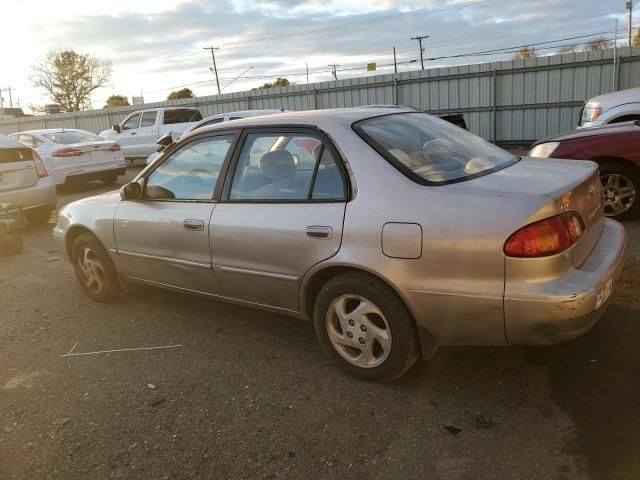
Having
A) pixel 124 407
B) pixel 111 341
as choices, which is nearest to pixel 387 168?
pixel 124 407

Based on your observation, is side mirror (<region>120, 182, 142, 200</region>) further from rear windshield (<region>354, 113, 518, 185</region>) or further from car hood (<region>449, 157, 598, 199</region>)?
car hood (<region>449, 157, 598, 199</region>)

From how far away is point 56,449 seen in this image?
9.23 feet

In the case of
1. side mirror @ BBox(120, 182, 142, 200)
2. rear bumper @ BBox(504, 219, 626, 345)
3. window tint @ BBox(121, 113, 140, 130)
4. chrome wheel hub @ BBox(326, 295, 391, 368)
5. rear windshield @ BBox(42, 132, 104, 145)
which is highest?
window tint @ BBox(121, 113, 140, 130)

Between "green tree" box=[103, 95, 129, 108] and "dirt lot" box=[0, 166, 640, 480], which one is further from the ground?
"green tree" box=[103, 95, 129, 108]

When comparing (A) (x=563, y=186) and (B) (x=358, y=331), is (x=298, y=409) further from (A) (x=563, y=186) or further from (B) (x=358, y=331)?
(A) (x=563, y=186)

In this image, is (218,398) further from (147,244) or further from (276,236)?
(147,244)

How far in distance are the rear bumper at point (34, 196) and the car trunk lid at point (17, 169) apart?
7 cm

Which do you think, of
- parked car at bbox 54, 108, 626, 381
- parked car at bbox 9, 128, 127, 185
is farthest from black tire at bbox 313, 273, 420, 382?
parked car at bbox 9, 128, 127, 185

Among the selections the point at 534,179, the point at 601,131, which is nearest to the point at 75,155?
the point at 601,131

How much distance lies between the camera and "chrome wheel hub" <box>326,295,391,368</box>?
306 centimetres

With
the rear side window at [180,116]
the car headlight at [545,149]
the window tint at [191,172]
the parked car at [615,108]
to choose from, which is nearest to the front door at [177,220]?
the window tint at [191,172]

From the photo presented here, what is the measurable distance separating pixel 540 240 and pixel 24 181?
810cm

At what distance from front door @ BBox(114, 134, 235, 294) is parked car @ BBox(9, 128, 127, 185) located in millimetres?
8246

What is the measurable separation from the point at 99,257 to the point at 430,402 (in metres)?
3.17
